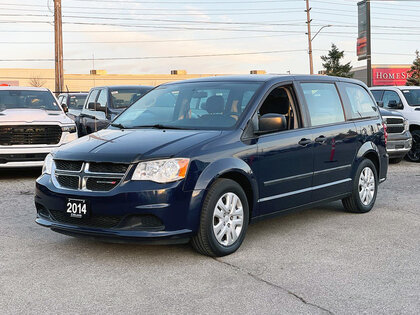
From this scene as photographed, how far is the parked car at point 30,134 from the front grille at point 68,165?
5121mm

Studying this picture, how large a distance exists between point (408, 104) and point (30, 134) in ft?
28.9

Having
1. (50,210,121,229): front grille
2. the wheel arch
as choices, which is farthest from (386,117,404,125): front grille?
(50,210,121,229): front grille

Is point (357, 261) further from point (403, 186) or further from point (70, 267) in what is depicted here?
point (403, 186)

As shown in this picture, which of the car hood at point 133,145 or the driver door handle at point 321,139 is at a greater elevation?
the car hood at point 133,145

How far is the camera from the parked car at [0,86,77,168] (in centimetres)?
1023

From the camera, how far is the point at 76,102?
62.9 feet

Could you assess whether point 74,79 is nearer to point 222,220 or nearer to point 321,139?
point 321,139

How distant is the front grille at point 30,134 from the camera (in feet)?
33.6

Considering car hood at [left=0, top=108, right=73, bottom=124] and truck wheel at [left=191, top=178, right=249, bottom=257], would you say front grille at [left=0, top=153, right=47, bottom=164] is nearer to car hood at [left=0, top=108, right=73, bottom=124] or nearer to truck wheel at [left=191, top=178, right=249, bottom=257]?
car hood at [left=0, top=108, right=73, bottom=124]

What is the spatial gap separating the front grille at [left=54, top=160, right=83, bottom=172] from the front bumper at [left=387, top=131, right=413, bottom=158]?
9.04 metres

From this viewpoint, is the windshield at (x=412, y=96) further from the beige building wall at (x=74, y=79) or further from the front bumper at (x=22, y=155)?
the beige building wall at (x=74, y=79)

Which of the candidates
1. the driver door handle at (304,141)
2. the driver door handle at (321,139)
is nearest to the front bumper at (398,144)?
the driver door handle at (321,139)

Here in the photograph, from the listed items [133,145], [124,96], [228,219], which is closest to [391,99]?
[124,96]

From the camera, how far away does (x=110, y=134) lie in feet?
19.3
